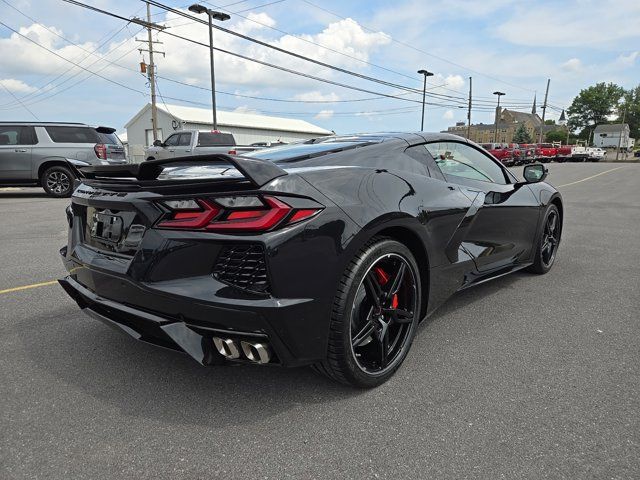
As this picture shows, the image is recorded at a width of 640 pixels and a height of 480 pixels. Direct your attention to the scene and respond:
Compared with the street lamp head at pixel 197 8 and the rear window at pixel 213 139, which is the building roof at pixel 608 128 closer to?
the street lamp head at pixel 197 8

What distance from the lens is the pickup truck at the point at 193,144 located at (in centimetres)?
1511

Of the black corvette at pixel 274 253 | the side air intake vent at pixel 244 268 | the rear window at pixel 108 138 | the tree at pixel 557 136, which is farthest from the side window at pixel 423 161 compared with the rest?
the tree at pixel 557 136

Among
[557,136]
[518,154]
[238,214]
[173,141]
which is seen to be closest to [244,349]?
[238,214]

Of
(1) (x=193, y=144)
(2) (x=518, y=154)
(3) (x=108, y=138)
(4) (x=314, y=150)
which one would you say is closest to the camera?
(4) (x=314, y=150)

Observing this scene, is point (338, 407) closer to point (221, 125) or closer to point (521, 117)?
point (221, 125)

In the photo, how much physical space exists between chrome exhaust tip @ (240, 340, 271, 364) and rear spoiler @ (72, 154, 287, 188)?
0.69 metres

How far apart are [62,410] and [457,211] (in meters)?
2.52

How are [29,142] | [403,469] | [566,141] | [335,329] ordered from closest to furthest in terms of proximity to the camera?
[403,469] → [335,329] → [29,142] → [566,141]

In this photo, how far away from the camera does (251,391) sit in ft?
7.90

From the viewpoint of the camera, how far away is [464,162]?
3.55 metres

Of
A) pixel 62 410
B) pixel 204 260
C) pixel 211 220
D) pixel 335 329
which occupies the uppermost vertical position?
pixel 211 220

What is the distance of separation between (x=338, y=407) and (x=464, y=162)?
2179mm

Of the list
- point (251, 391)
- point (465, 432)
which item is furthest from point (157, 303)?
point (465, 432)

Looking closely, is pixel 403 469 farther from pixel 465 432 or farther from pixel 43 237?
pixel 43 237
